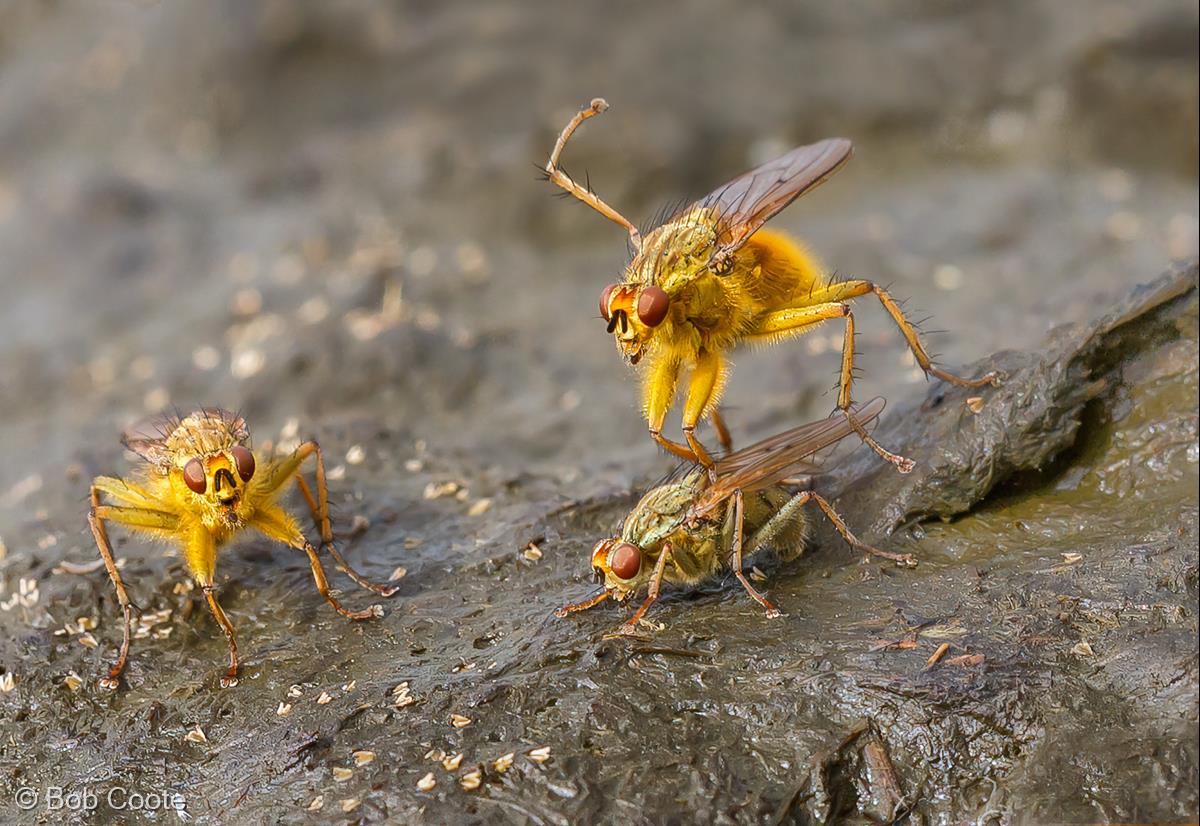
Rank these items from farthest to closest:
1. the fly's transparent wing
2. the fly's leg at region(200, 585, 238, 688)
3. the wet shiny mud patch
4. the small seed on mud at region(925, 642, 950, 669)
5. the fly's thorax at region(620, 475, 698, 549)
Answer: the fly's transparent wing → the fly's leg at region(200, 585, 238, 688) → the fly's thorax at region(620, 475, 698, 549) → the small seed on mud at region(925, 642, 950, 669) → the wet shiny mud patch

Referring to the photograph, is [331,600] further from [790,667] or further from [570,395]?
[570,395]

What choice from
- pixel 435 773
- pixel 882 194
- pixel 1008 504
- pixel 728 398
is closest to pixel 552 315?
pixel 728 398

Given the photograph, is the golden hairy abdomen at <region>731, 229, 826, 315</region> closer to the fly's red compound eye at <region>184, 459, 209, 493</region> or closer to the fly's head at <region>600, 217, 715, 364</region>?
the fly's head at <region>600, 217, 715, 364</region>

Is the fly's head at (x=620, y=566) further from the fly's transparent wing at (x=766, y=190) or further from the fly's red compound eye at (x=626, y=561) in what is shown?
the fly's transparent wing at (x=766, y=190)

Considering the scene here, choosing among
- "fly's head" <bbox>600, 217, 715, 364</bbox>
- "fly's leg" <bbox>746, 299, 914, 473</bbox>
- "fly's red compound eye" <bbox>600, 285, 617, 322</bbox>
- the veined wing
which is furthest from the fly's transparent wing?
the veined wing

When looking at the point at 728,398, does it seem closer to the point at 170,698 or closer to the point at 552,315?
the point at 552,315

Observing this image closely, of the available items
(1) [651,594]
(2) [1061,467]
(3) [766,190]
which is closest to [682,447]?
(1) [651,594]

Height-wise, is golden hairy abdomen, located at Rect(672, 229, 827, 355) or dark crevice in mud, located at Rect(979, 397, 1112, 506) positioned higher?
golden hairy abdomen, located at Rect(672, 229, 827, 355)
